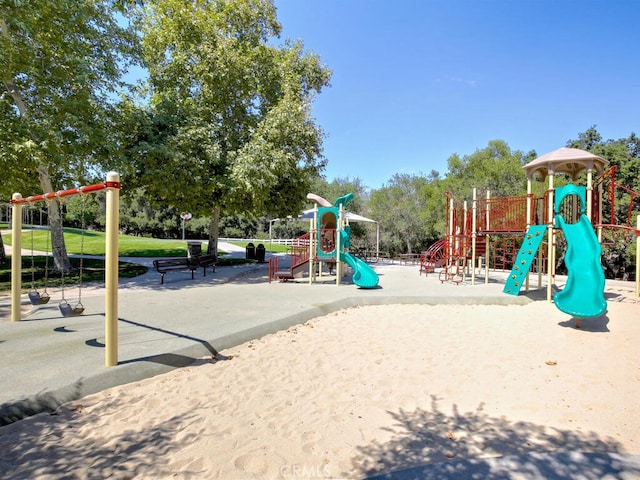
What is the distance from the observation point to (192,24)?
1739 cm

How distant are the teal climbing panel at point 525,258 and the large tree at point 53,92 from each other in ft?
44.2

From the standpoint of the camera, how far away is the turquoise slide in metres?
7.48

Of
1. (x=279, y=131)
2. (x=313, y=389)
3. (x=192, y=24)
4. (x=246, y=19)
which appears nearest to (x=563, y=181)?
(x=279, y=131)

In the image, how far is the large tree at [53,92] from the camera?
1120 cm

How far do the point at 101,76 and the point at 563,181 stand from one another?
26.2 metres

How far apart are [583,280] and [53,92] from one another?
1649 cm

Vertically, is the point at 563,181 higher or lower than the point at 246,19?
lower

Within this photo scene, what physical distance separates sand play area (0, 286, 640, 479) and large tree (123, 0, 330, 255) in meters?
10.1

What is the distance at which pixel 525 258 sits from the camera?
1053cm

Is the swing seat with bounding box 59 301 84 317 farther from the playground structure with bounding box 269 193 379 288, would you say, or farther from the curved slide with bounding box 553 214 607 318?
the curved slide with bounding box 553 214 607 318

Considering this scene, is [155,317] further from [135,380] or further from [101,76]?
[101,76]

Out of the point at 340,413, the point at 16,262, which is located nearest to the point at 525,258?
the point at 340,413

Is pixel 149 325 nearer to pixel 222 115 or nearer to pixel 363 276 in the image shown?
pixel 363 276

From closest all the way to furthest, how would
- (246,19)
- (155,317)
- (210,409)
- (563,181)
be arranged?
(210,409) → (155,317) → (246,19) → (563,181)
